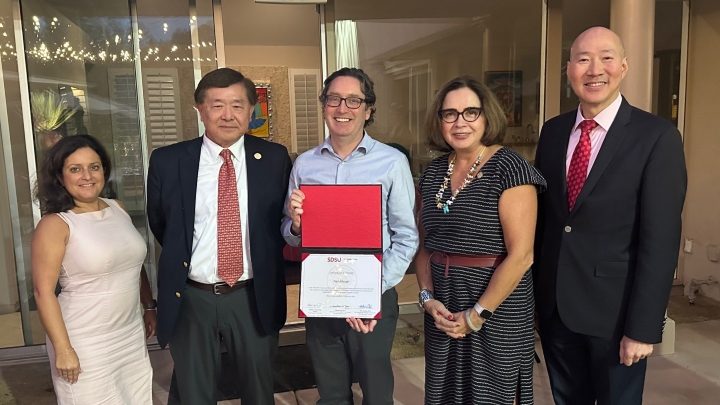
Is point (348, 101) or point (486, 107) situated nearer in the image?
point (486, 107)

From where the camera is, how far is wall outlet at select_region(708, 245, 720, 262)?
474cm

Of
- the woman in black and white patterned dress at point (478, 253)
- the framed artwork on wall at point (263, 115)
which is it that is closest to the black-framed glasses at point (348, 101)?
the woman in black and white patterned dress at point (478, 253)

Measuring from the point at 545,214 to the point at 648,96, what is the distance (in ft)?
6.59

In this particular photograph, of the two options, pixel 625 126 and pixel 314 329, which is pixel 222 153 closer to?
pixel 314 329

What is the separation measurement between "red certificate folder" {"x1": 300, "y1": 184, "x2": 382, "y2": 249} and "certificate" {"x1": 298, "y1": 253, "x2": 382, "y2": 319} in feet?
0.15

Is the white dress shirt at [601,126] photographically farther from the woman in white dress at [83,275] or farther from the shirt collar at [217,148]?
the woman in white dress at [83,275]

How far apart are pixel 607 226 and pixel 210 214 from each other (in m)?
1.55

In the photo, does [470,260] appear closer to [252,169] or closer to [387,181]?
[387,181]

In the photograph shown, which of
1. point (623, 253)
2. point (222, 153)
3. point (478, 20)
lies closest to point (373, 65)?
point (478, 20)

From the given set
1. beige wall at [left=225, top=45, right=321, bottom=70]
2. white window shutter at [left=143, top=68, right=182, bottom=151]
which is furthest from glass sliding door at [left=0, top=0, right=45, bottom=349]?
beige wall at [left=225, top=45, right=321, bottom=70]

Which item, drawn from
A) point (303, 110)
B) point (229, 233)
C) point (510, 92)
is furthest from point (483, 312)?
point (303, 110)

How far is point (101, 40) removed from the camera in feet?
14.0

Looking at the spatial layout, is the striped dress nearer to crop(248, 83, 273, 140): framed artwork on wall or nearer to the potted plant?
the potted plant

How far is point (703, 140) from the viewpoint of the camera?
4844 mm
